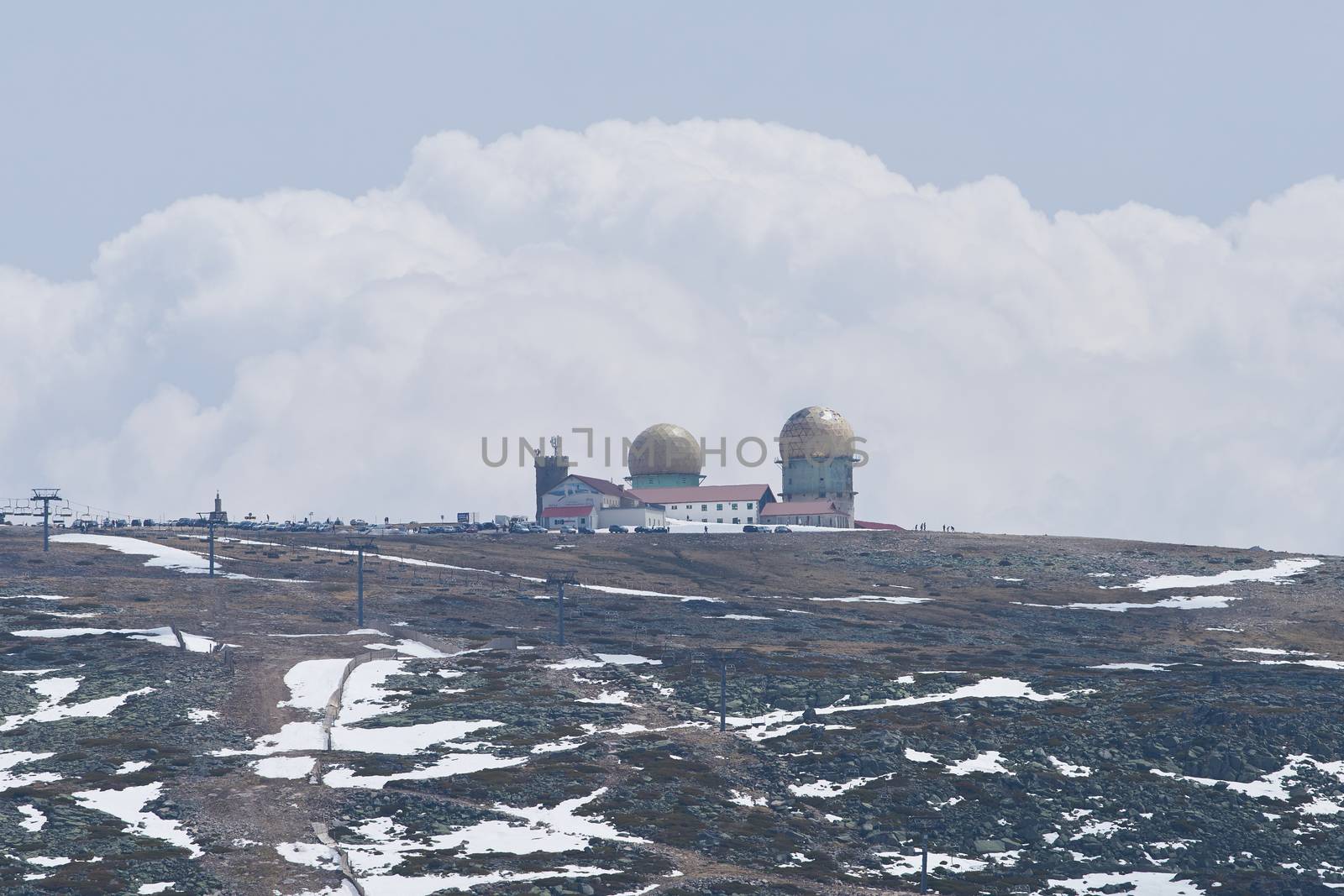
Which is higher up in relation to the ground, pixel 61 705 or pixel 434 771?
pixel 61 705

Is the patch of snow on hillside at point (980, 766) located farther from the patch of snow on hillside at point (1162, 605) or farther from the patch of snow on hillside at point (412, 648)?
the patch of snow on hillside at point (1162, 605)

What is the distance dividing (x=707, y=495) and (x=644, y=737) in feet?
338

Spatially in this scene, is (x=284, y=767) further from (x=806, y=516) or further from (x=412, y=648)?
(x=806, y=516)

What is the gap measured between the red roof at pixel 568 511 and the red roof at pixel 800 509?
19.4 m

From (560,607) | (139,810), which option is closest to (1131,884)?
(139,810)

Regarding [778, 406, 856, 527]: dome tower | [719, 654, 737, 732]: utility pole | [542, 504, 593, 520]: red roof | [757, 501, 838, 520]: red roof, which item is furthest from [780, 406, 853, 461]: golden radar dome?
[719, 654, 737, 732]: utility pole

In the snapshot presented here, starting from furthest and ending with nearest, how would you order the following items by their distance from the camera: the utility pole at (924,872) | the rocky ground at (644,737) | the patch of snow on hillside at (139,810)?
the rocky ground at (644,737)
the patch of snow on hillside at (139,810)
the utility pole at (924,872)

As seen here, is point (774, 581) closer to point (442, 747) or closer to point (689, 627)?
point (689, 627)

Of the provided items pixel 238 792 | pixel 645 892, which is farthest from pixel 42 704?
pixel 645 892

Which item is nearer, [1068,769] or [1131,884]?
[1131,884]

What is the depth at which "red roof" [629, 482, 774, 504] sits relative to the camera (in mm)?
193500

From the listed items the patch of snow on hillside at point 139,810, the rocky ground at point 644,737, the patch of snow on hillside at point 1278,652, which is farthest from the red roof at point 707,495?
the patch of snow on hillside at point 139,810

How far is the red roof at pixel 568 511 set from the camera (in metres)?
191

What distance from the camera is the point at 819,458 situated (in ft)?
636
